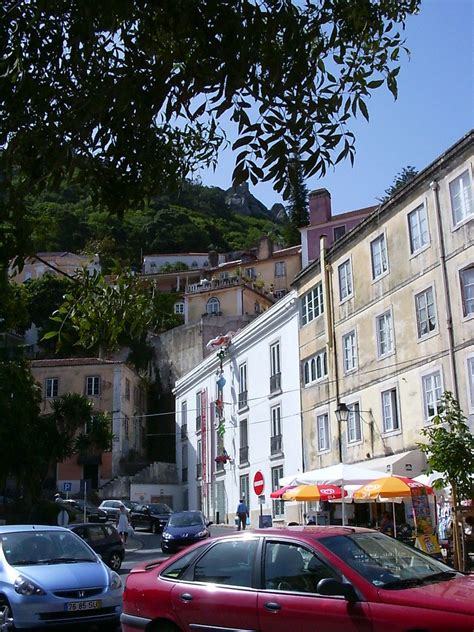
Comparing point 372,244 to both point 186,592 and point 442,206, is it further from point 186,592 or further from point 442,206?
point 186,592

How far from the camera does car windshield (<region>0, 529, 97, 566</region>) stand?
1114 cm

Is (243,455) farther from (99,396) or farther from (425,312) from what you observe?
(99,396)

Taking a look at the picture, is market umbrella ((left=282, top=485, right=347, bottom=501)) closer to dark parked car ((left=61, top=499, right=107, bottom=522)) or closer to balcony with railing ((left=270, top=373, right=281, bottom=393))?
balcony with railing ((left=270, top=373, right=281, bottom=393))

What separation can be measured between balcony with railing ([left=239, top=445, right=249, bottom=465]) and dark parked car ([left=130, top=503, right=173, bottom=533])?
4.92 m

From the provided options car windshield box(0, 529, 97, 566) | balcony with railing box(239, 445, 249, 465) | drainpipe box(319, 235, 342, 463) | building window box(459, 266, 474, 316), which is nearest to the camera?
car windshield box(0, 529, 97, 566)

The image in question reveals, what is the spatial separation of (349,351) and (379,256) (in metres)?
4.14

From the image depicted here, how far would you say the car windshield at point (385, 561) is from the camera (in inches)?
261

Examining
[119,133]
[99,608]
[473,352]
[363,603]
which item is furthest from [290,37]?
[473,352]

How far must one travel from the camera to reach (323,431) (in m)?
31.6

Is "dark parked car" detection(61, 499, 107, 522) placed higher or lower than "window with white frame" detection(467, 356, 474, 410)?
lower

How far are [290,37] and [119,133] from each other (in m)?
1.62

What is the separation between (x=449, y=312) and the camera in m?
23.2

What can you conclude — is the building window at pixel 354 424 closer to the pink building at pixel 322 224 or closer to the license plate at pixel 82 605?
the license plate at pixel 82 605

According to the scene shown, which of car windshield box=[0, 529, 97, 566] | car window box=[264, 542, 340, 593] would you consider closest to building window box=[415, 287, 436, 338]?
car windshield box=[0, 529, 97, 566]
